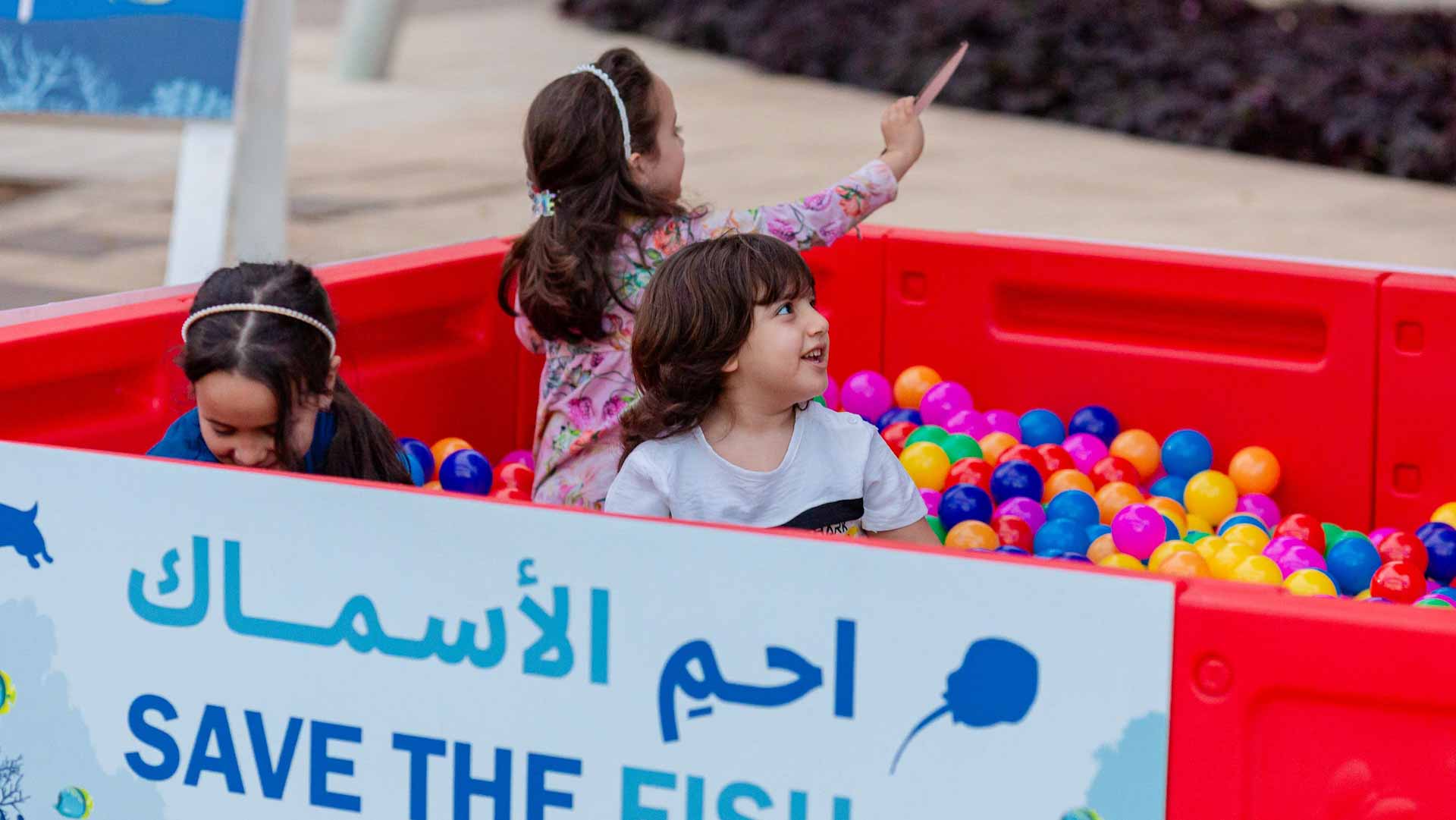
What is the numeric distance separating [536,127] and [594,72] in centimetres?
14

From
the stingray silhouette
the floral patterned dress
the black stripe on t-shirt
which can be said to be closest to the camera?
the stingray silhouette

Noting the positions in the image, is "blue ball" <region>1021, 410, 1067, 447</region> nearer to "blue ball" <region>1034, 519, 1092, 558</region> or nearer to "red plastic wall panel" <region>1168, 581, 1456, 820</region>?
"blue ball" <region>1034, 519, 1092, 558</region>

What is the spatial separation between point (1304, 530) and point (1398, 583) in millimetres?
355

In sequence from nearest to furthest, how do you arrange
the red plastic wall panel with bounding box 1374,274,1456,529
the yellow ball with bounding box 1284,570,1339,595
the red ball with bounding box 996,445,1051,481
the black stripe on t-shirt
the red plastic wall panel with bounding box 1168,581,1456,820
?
the red plastic wall panel with bounding box 1168,581,1456,820 → the black stripe on t-shirt → the yellow ball with bounding box 1284,570,1339,595 → the red plastic wall panel with bounding box 1374,274,1456,529 → the red ball with bounding box 996,445,1051,481

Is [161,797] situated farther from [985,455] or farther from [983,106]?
[983,106]

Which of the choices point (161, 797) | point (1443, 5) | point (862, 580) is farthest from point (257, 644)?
point (1443, 5)

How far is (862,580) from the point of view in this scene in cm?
192

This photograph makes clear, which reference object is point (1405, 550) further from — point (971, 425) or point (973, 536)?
point (971, 425)

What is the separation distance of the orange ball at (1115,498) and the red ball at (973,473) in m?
0.23

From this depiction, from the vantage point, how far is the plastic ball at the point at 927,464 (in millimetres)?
3879

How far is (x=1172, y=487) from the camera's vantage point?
3.89 meters

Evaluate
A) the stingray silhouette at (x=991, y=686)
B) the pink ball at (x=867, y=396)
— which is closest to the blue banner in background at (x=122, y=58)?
the pink ball at (x=867, y=396)

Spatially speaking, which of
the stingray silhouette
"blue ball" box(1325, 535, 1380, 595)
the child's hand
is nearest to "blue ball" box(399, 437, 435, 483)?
the child's hand

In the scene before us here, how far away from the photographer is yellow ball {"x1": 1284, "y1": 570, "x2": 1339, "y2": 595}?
316 centimetres
